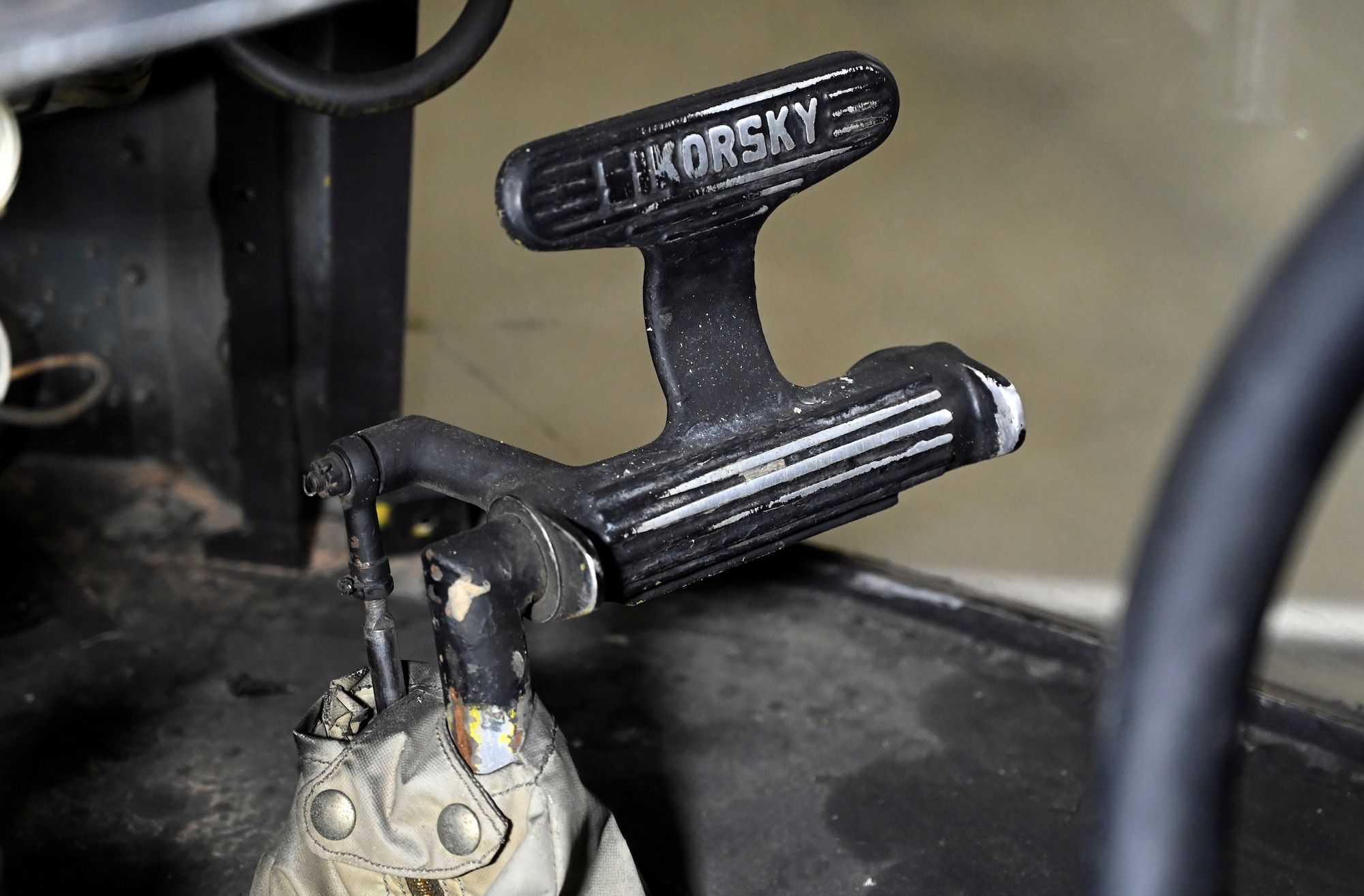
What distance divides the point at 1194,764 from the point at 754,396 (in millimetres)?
552

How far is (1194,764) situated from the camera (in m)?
0.41

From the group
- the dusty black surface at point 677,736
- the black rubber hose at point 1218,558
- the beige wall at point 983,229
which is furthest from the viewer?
the beige wall at point 983,229

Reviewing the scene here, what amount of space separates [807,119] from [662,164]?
121 millimetres

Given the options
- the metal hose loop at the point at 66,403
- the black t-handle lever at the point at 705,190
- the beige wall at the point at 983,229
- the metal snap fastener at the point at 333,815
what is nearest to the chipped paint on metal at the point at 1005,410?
the black t-handle lever at the point at 705,190

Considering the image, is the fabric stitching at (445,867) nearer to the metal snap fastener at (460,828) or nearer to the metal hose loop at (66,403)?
the metal snap fastener at (460,828)

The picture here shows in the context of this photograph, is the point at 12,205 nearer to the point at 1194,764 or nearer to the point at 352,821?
the point at 352,821

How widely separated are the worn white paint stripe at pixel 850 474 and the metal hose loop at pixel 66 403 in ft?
5.19

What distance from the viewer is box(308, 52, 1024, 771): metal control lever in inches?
31.2

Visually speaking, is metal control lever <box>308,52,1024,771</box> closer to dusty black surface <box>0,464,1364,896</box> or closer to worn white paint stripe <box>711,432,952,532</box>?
worn white paint stripe <box>711,432,952,532</box>

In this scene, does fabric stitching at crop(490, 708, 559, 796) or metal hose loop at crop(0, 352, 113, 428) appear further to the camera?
metal hose loop at crop(0, 352, 113, 428)

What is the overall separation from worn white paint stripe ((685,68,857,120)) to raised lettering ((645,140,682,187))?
0.03m

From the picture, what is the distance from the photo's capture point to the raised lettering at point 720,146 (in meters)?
0.84

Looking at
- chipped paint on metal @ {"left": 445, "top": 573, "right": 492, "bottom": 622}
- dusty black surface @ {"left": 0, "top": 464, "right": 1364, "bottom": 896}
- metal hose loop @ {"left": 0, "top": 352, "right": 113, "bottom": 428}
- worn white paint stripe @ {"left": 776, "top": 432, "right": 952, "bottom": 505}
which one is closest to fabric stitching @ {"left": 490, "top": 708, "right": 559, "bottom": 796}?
chipped paint on metal @ {"left": 445, "top": 573, "right": 492, "bottom": 622}

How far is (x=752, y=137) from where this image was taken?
856mm
